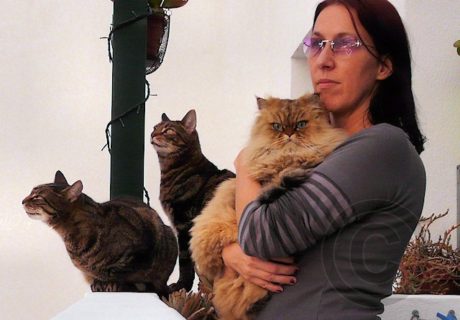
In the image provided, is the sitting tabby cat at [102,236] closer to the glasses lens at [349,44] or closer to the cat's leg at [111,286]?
the cat's leg at [111,286]

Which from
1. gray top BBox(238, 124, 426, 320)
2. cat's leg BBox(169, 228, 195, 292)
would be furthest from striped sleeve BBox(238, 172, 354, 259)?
cat's leg BBox(169, 228, 195, 292)

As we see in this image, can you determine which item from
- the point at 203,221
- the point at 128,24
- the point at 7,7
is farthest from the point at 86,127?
the point at 203,221

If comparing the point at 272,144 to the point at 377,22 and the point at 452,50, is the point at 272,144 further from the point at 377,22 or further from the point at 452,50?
the point at 452,50

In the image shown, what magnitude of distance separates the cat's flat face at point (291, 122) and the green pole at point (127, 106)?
1.08 feet

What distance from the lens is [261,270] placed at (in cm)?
95

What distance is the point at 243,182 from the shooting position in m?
1.05

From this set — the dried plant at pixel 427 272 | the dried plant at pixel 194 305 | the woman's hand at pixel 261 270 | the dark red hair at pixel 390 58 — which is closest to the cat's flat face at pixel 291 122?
the dark red hair at pixel 390 58

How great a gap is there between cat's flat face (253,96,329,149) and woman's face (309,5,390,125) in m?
0.03

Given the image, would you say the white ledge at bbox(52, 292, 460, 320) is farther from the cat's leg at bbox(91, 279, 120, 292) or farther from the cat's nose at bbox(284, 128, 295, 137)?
the cat's nose at bbox(284, 128, 295, 137)

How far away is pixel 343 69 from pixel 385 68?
0.29ft

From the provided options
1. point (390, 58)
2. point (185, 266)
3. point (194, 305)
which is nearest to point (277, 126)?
point (390, 58)

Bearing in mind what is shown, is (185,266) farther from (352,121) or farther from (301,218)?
(301,218)

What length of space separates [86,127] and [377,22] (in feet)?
7.52

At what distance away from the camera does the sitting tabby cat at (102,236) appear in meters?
1.20
